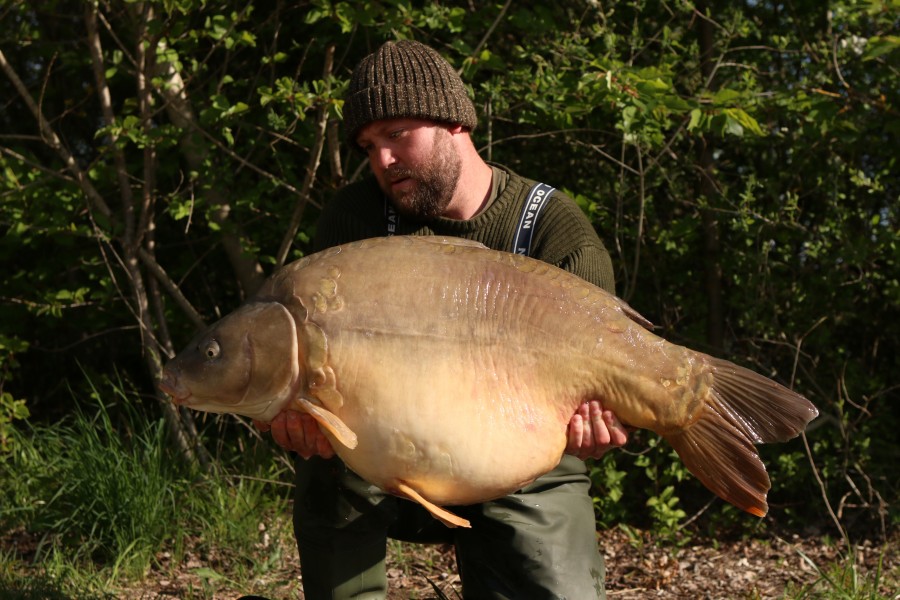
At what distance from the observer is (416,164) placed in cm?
271

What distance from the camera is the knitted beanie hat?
8.89ft

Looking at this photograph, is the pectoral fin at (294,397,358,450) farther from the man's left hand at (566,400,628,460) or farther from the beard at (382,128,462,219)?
the beard at (382,128,462,219)

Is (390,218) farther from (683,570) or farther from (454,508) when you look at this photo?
(683,570)

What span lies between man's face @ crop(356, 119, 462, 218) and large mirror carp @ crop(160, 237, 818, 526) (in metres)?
0.45

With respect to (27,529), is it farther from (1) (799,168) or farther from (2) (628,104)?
(1) (799,168)

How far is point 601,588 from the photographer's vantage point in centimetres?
261

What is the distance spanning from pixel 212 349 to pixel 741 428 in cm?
114

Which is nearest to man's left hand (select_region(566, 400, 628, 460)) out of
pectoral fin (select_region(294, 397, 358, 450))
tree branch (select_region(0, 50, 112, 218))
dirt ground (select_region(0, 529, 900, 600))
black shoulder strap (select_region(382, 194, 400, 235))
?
pectoral fin (select_region(294, 397, 358, 450))

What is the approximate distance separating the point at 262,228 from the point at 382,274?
2520 millimetres

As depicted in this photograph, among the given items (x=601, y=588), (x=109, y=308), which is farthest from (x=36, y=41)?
(x=601, y=588)

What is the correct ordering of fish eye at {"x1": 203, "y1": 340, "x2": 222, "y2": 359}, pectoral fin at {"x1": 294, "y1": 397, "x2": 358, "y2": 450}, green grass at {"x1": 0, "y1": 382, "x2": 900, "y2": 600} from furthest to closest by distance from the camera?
green grass at {"x1": 0, "y1": 382, "x2": 900, "y2": 600}, fish eye at {"x1": 203, "y1": 340, "x2": 222, "y2": 359}, pectoral fin at {"x1": 294, "y1": 397, "x2": 358, "y2": 450}

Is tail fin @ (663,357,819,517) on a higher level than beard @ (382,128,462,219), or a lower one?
lower

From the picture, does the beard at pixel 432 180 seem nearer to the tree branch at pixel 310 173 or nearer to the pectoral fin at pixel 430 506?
the pectoral fin at pixel 430 506

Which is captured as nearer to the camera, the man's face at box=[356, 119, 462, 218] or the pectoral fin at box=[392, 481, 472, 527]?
the pectoral fin at box=[392, 481, 472, 527]
